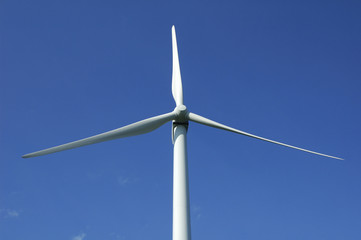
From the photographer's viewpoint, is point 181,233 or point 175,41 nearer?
point 181,233

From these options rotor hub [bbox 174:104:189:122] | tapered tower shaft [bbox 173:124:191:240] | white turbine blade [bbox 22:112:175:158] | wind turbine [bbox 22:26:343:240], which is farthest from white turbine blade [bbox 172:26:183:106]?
tapered tower shaft [bbox 173:124:191:240]

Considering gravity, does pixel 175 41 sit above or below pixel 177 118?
above

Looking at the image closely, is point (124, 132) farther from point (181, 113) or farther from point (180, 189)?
point (180, 189)

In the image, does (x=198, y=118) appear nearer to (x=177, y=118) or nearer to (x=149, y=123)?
(x=177, y=118)

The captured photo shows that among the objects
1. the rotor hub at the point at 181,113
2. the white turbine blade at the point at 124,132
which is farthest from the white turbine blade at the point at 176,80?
the white turbine blade at the point at 124,132

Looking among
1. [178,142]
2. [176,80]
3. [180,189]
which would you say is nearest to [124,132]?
[178,142]

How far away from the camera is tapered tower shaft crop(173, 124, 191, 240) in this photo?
15031 mm

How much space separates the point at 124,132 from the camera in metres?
18.8

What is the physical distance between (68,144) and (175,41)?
39.6ft

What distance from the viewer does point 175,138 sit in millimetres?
18891

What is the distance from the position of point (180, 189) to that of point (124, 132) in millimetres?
4727

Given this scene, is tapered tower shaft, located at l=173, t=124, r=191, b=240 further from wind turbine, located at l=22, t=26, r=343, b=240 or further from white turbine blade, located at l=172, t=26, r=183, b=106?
white turbine blade, located at l=172, t=26, r=183, b=106

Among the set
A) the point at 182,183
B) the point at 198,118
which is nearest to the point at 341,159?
the point at 198,118

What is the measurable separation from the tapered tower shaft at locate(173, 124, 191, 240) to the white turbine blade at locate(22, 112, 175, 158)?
1.00m
